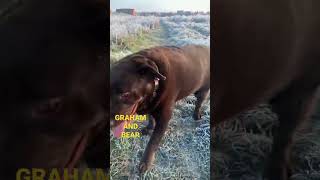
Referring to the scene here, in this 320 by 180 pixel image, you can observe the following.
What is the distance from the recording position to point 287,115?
3.94 meters

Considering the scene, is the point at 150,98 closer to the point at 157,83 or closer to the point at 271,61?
the point at 157,83

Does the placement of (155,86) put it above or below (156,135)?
above

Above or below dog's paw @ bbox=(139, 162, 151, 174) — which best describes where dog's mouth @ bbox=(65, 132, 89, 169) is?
above

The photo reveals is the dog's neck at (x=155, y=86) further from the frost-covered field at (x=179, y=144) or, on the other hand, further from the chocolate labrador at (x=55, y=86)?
the chocolate labrador at (x=55, y=86)

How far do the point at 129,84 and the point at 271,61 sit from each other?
103 cm

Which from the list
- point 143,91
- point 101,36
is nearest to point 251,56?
point 143,91

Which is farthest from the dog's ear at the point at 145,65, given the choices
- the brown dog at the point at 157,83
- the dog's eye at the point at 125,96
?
the dog's eye at the point at 125,96

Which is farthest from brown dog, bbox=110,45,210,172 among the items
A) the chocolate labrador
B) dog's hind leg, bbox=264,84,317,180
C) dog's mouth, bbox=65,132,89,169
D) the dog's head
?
dog's hind leg, bbox=264,84,317,180

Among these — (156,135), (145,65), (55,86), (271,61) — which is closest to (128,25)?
(145,65)

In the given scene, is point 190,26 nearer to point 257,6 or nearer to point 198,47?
point 198,47

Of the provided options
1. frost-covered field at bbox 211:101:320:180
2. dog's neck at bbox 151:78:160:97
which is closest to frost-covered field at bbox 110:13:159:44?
dog's neck at bbox 151:78:160:97

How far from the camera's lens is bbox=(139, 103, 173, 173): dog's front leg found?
3883 millimetres
